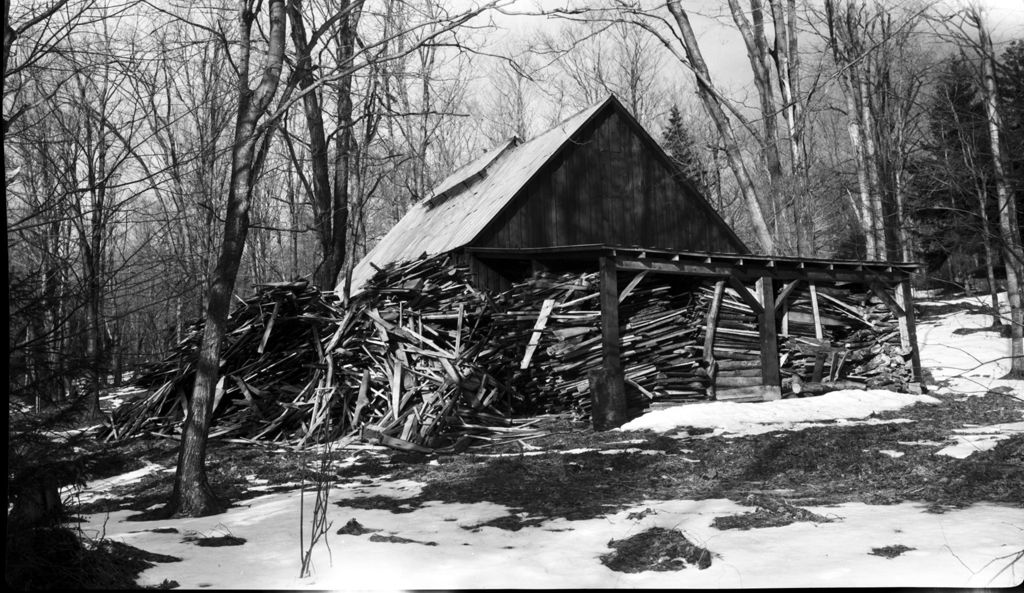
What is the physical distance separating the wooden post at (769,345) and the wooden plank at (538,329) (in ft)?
13.1

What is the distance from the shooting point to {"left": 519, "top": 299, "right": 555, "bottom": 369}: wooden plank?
13.1 m

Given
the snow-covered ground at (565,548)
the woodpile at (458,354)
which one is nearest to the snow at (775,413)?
the woodpile at (458,354)

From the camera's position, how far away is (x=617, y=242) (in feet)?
57.7

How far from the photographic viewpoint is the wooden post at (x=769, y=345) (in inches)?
546

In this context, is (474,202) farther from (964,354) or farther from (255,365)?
(964,354)

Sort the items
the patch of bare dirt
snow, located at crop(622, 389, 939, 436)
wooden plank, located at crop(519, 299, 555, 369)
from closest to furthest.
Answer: the patch of bare dirt < snow, located at crop(622, 389, 939, 436) < wooden plank, located at crop(519, 299, 555, 369)

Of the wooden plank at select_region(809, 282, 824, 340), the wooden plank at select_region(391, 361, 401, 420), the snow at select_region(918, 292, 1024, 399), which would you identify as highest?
the wooden plank at select_region(809, 282, 824, 340)

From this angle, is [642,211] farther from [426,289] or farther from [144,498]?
[144,498]

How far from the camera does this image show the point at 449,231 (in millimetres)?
17266

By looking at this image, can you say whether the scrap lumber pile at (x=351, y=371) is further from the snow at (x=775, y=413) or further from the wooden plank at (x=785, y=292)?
the wooden plank at (x=785, y=292)

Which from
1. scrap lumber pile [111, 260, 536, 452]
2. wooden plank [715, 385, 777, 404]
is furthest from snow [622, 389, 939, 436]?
scrap lumber pile [111, 260, 536, 452]

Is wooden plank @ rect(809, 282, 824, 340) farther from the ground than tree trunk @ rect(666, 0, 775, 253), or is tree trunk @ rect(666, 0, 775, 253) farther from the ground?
Answer: tree trunk @ rect(666, 0, 775, 253)

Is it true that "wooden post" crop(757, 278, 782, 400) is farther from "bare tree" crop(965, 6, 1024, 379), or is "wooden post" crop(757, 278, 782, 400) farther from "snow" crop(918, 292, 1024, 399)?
"bare tree" crop(965, 6, 1024, 379)

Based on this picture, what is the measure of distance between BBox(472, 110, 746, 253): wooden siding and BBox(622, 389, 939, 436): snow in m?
5.01
